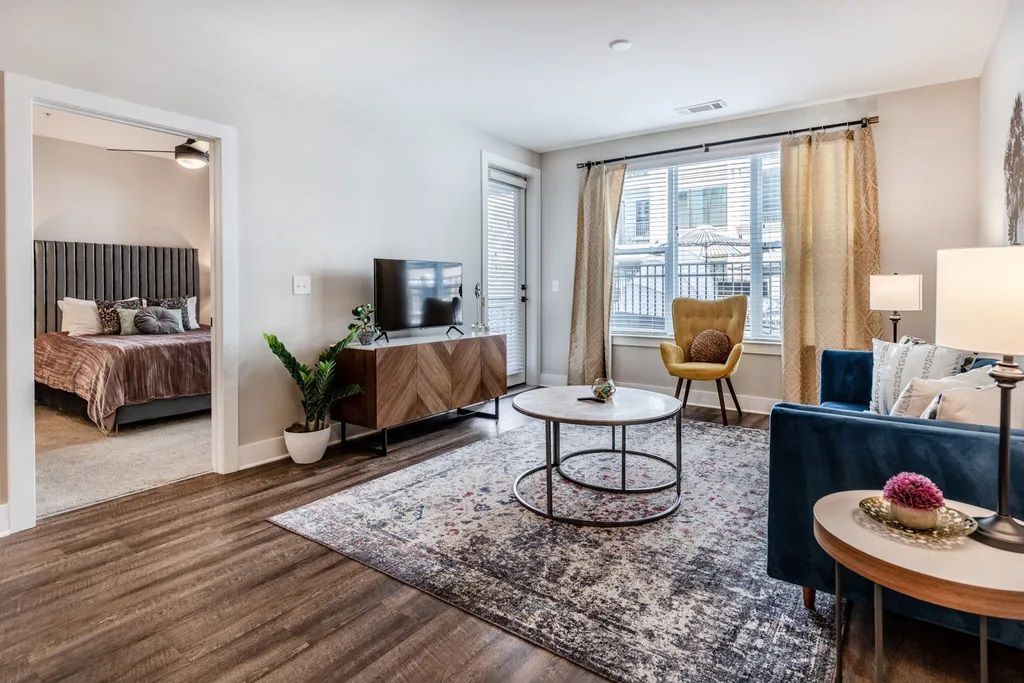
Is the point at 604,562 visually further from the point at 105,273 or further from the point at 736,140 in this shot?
the point at 105,273

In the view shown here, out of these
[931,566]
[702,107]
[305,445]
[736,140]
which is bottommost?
[305,445]

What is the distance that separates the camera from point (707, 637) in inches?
65.6

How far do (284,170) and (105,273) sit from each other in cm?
378

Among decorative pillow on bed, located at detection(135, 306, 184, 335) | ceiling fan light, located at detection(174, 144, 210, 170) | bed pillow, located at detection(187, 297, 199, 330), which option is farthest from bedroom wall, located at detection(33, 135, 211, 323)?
ceiling fan light, located at detection(174, 144, 210, 170)

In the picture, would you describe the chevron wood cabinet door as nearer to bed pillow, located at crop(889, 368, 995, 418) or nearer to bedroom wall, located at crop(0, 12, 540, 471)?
bedroom wall, located at crop(0, 12, 540, 471)

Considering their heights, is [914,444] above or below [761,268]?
below

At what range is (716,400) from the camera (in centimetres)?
507

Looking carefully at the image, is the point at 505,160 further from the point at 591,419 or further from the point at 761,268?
the point at 591,419

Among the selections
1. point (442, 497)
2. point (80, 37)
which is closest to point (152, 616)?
point (442, 497)

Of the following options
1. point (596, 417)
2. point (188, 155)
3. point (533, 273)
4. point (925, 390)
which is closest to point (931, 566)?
point (925, 390)

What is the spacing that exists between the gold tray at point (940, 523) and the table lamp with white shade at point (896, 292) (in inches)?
105

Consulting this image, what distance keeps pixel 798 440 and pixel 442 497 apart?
177 cm

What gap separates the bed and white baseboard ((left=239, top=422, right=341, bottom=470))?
154 cm

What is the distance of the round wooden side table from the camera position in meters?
1.03
